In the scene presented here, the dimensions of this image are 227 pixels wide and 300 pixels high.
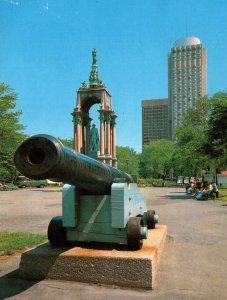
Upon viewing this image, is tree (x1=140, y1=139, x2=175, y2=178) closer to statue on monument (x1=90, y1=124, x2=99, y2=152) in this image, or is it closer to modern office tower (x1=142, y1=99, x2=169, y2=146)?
statue on monument (x1=90, y1=124, x2=99, y2=152)

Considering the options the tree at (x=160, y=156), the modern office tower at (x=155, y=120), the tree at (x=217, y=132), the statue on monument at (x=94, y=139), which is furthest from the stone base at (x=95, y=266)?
the modern office tower at (x=155, y=120)

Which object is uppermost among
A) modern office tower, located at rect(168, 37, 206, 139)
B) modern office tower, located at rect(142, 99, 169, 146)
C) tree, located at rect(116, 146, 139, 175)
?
modern office tower, located at rect(168, 37, 206, 139)

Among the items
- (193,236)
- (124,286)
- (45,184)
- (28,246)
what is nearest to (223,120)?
(193,236)

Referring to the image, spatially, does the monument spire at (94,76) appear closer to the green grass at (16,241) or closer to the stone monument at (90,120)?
the stone monument at (90,120)

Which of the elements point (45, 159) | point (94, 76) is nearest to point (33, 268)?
point (45, 159)

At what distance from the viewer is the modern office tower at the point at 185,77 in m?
164

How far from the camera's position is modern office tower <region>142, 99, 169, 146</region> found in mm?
181375

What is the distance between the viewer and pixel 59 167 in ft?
11.6

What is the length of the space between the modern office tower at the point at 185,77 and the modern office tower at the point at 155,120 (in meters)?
12.7

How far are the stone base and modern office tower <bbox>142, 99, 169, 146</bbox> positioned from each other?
17634 cm

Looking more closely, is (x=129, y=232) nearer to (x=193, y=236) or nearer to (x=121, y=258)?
(x=121, y=258)

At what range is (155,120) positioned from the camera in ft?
602

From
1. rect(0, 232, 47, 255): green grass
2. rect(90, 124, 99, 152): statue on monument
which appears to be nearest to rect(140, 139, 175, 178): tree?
rect(90, 124, 99, 152): statue on monument

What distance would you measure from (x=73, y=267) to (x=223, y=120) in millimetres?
22320
